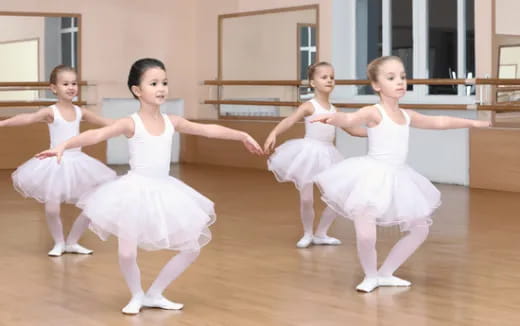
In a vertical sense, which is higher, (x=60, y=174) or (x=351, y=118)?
(x=351, y=118)

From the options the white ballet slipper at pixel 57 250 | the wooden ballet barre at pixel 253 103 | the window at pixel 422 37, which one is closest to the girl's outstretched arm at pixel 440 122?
the white ballet slipper at pixel 57 250

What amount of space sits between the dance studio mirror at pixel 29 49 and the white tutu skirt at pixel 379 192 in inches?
286

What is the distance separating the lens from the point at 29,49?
35.1 ft

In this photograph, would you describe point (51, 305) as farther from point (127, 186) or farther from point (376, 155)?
point (376, 155)

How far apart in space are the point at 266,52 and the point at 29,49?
8.95ft

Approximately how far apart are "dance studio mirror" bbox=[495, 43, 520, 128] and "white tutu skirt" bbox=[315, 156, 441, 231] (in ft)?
14.5

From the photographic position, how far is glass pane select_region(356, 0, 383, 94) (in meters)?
10.0

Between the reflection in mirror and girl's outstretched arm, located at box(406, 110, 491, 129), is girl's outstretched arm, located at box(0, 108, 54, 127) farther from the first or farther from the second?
the reflection in mirror

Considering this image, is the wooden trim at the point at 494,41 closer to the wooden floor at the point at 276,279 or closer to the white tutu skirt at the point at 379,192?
the wooden floor at the point at 276,279

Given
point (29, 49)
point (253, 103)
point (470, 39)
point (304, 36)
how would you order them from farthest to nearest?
point (253, 103) < point (29, 49) < point (304, 36) < point (470, 39)

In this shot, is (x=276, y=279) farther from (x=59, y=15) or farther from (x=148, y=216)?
(x=59, y=15)

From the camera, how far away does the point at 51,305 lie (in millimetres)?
3791

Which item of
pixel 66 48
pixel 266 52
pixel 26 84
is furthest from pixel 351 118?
pixel 66 48

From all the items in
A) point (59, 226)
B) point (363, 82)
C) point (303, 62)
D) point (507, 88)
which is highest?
point (303, 62)
